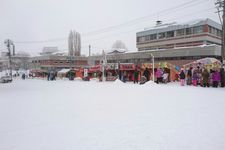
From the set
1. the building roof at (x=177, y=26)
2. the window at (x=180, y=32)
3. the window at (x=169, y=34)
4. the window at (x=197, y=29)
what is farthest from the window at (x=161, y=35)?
the window at (x=197, y=29)

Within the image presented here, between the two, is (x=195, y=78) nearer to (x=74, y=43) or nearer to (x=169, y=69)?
(x=169, y=69)

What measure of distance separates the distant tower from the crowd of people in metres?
76.0

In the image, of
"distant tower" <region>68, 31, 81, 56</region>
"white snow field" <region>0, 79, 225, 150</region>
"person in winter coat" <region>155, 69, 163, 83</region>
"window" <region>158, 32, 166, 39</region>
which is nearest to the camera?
"white snow field" <region>0, 79, 225, 150</region>

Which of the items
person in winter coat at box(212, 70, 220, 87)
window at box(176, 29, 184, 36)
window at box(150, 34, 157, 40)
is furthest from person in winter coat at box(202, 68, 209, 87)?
window at box(150, 34, 157, 40)

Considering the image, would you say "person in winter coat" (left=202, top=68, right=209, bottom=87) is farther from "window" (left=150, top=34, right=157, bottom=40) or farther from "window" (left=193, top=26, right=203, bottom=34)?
"window" (left=150, top=34, right=157, bottom=40)

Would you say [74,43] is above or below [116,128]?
above

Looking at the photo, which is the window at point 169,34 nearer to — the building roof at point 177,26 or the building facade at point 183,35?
the building facade at point 183,35

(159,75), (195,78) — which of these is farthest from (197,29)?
(195,78)

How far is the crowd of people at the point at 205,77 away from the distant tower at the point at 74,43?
75978 millimetres

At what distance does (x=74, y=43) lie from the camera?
91.7 metres

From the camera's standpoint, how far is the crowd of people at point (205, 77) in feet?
55.6

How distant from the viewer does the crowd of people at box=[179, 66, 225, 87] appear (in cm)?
1694

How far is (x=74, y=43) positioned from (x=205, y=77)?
79.1 metres

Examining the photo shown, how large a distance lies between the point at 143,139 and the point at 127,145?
0.53m
